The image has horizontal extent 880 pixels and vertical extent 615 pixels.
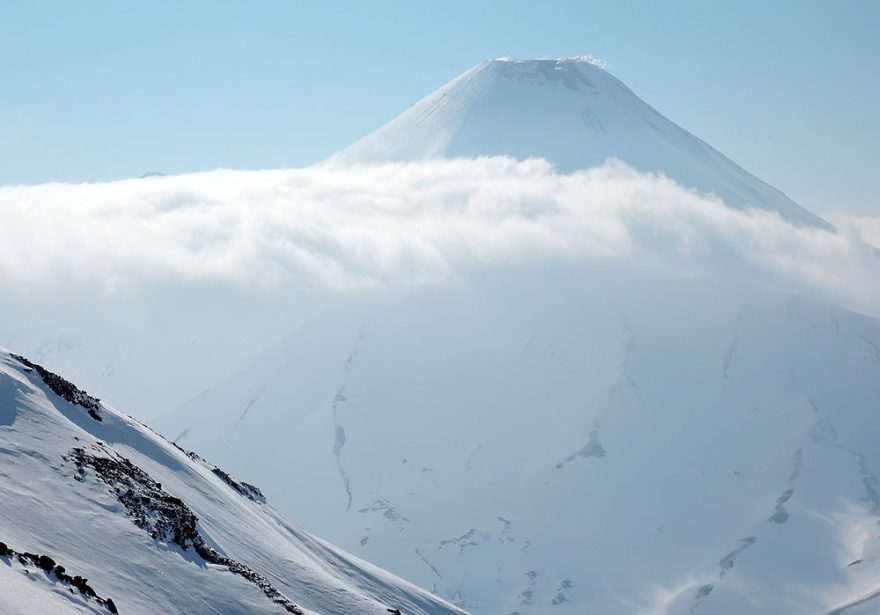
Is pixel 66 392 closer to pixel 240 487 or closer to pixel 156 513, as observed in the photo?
pixel 156 513

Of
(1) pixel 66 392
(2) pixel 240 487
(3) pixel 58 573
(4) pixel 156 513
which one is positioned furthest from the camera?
(2) pixel 240 487

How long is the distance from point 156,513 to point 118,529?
285 cm

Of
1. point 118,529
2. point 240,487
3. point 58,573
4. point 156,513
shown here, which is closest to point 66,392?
point 156,513

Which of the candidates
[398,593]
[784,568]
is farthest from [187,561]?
[784,568]

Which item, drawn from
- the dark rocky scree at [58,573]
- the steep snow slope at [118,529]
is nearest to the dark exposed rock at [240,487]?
the steep snow slope at [118,529]

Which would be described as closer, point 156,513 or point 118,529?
point 118,529

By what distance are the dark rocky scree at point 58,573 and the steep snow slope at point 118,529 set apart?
43 mm

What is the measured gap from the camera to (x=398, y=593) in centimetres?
5519

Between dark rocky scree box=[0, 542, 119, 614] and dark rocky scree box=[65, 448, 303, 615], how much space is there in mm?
6551

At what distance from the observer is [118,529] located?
1278 inches

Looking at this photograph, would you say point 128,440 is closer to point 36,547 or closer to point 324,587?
point 324,587

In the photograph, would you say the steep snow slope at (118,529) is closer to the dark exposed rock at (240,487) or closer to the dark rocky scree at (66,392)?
the dark rocky scree at (66,392)

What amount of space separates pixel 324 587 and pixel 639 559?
164 m

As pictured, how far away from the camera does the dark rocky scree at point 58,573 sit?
2628cm
